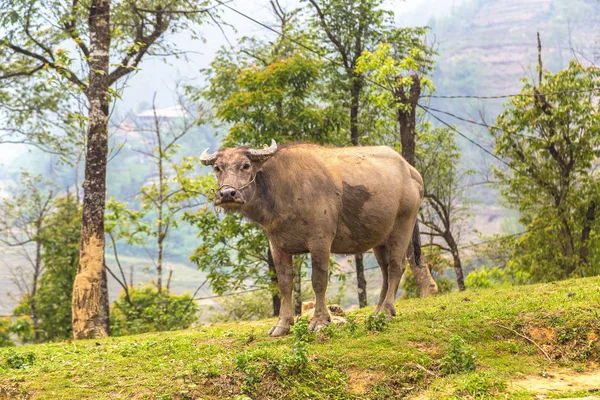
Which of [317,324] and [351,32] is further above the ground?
[351,32]

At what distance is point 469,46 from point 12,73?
6446 inches

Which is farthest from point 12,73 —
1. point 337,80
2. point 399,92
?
point 399,92

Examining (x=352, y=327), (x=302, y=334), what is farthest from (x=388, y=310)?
(x=302, y=334)

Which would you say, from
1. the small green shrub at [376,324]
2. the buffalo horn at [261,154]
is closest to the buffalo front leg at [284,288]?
the small green shrub at [376,324]

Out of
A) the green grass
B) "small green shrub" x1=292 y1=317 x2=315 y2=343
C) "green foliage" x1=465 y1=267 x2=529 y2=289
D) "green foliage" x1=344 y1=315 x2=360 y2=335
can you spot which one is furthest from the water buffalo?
"green foliage" x1=465 y1=267 x2=529 y2=289

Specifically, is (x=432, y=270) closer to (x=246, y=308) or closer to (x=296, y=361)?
(x=246, y=308)

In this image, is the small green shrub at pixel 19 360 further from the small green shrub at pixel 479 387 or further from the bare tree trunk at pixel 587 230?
the bare tree trunk at pixel 587 230

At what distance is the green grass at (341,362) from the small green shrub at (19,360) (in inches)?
1.0

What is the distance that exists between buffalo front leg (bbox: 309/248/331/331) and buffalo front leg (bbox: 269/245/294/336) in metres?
0.40

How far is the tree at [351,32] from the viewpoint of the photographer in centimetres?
2133

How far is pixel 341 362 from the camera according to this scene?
6961 mm

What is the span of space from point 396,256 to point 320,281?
1.68 meters

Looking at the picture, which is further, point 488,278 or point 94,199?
point 488,278

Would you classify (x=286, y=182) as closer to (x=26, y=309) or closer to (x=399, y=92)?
(x=399, y=92)
